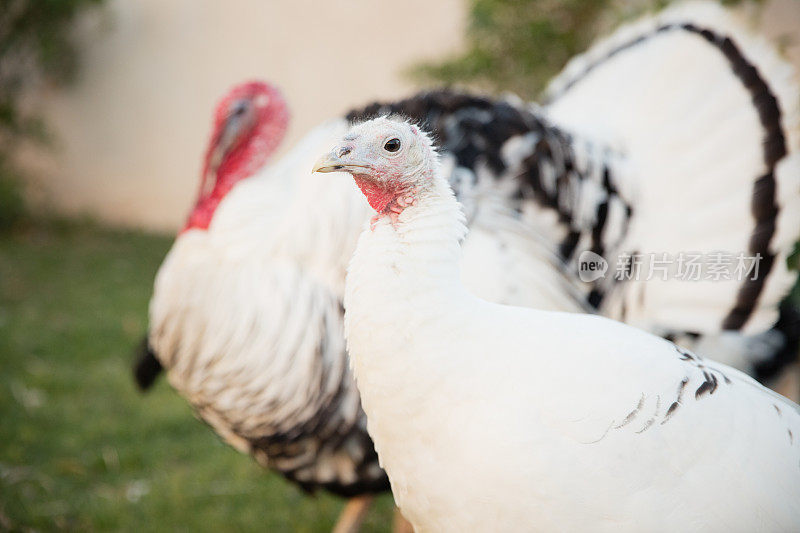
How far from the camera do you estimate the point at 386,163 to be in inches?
48.9

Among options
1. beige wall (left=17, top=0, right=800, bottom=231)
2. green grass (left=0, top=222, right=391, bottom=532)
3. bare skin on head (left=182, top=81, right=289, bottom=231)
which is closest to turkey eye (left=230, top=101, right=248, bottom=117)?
bare skin on head (left=182, top=81, right=289, bottom=231)

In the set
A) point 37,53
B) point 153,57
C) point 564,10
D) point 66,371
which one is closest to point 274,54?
point 153,57

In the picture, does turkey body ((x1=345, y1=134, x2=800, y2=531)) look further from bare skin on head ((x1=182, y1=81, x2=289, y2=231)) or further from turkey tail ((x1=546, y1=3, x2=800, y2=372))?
bare skin on head ((x1=182, y1=81, x2=289, y2=231))

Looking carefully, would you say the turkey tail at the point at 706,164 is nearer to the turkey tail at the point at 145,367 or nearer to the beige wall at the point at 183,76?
the turkey tail at the point at 145,367

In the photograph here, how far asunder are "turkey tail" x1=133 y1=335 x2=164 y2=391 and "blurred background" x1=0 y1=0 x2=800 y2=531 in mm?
561

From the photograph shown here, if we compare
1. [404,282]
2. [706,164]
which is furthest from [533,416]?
[706,164]

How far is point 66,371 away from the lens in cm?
392

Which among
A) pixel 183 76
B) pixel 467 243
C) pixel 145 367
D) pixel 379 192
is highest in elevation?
pixel 379 192

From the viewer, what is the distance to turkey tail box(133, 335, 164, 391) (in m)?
2.54

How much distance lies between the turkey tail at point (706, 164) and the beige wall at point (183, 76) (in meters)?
3.58

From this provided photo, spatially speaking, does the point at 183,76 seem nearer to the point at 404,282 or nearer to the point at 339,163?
→ the point at 339,163

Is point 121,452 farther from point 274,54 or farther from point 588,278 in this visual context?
point 274,54

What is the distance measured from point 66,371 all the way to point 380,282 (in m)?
3.26

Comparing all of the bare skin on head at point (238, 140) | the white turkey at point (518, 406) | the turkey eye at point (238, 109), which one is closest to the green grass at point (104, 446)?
the bare skin on head at point (238, 140)
